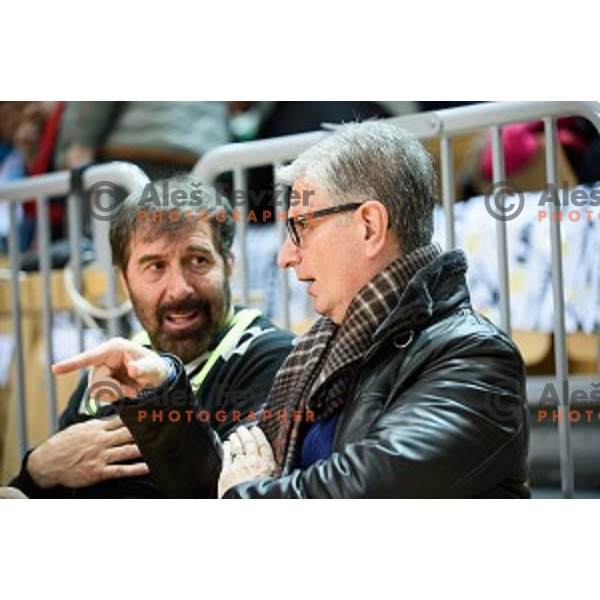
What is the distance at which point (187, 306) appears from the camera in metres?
2.57

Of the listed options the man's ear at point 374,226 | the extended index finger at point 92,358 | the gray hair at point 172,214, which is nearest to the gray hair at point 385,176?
the man's ear at point 374,226

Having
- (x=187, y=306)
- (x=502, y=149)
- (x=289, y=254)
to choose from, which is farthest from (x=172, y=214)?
(x=502, y=149)

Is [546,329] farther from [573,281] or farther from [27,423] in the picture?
[27,423]

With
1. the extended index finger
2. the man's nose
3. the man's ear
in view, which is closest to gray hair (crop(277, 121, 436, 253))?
the man's ear

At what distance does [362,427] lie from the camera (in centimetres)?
226

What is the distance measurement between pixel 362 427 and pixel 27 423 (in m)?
0.92

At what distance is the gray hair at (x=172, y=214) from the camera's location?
8.52 feet

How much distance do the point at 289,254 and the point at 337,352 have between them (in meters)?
0.23

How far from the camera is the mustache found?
8.45ft

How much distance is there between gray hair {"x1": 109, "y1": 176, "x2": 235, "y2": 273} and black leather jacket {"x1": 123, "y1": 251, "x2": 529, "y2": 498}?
19.3 inches

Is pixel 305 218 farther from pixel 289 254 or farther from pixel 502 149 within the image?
pixel 502 149

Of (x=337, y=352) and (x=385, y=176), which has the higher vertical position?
(x=385, y=176)

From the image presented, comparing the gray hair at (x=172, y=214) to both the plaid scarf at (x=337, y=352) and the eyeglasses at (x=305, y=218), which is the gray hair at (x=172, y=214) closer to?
the eyeglasses at (x=305, y=218)
